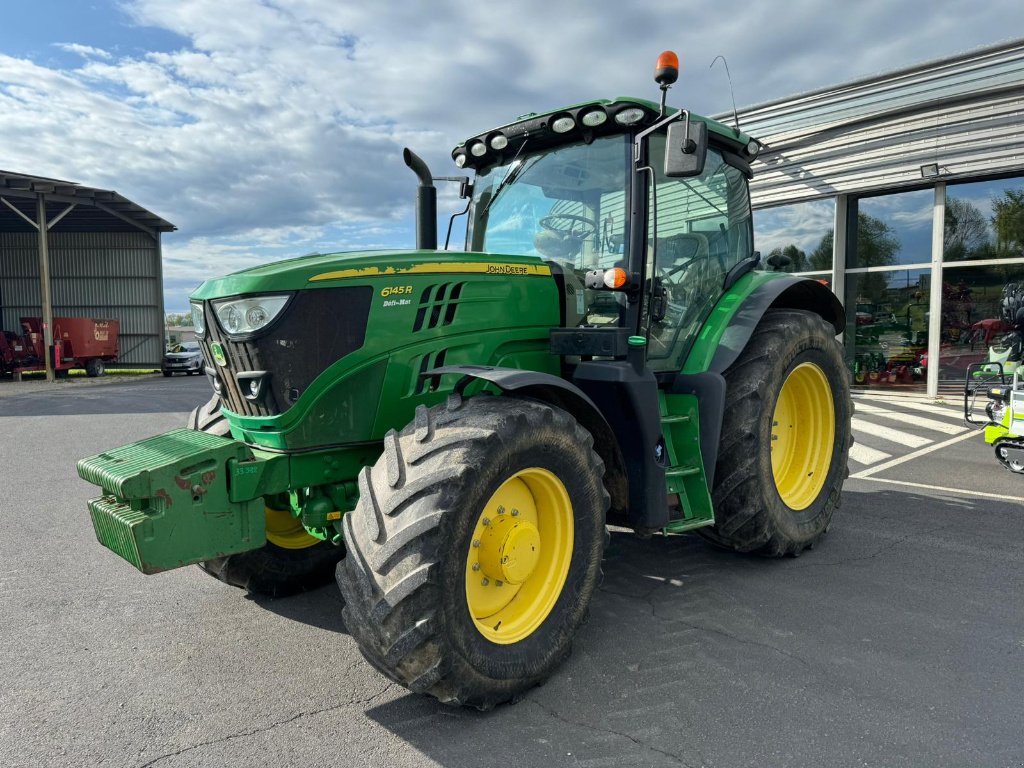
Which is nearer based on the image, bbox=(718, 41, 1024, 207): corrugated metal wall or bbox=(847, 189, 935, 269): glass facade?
bbox=(718, 41, 1024, 207): corrugated metal wall

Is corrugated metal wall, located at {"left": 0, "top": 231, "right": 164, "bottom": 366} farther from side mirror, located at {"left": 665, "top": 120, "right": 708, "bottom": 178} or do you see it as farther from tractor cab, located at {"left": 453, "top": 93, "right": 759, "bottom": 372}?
side mirror, located at {"left": 665, "top": 120, "right": 708, "bottom": 178}

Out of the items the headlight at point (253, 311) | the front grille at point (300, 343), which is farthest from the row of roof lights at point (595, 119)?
the headlight at point (253, 311)

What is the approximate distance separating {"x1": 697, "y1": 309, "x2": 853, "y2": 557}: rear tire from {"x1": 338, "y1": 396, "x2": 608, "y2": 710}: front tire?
1.25 m

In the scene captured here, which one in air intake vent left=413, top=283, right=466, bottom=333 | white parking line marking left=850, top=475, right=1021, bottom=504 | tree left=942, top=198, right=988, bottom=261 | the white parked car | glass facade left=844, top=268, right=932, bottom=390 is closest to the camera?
air intake vent left=413, top=283, right=466, bottom=333

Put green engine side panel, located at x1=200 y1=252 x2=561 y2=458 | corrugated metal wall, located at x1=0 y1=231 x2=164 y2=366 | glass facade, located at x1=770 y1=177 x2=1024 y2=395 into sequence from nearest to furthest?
green engine side panel, located at x1=200 y1=252 x2=561 y2=458 → glass facade, located at x1=770 y1=177 x2=1024 y2=395 → corrugated metal wall, located at x1=0 y1=231 x2=164 y2=366

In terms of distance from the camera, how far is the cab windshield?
373 cm

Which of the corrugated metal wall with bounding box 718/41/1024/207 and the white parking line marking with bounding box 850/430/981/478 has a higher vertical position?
the corrugated metal wall with bounding box 718/41/1024/207

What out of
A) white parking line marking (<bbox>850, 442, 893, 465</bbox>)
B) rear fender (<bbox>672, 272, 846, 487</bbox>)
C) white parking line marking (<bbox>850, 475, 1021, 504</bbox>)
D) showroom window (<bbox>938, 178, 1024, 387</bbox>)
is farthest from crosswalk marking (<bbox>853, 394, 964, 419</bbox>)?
rear fender (<bbox>672, 272, 846, 487</bbox>)

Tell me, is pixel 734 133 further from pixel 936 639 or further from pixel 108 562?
pixel 108 562

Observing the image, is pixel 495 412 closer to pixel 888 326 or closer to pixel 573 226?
pixel 573 226

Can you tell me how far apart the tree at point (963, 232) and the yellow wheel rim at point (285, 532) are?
12.1 m

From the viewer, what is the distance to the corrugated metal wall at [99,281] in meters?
29.4

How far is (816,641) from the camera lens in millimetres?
3264

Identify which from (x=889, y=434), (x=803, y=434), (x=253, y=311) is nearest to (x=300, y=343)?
(x=253, y=311)
